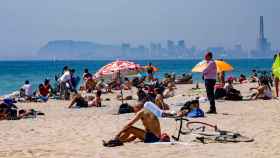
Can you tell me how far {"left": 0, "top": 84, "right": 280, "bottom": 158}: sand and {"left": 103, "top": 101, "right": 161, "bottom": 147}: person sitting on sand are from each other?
0.14m

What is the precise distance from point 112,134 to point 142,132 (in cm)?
150

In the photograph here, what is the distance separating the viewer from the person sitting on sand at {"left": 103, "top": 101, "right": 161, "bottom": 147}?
9695mm

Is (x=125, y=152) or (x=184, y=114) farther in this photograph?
(x=184, y=114)

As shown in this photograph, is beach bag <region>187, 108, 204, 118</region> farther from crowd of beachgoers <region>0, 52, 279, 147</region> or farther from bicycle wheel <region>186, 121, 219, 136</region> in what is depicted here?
bicycle wheel <region>186, 121, 219, 136</region>

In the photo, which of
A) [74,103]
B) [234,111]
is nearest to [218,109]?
[234,111]

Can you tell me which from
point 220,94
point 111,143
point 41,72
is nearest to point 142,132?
point 111,143

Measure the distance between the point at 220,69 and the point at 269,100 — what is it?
6.40 feet

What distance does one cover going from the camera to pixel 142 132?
1002cm

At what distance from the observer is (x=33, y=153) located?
8992 millimetres

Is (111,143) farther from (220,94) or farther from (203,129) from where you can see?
(220,94)

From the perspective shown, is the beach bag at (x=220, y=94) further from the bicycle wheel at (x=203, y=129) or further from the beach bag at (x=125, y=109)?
the bicycle wheel at (x=203, y=129)

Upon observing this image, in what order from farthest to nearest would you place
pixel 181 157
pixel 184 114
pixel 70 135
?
pixel 184 114 → pixel 70 135 → pixel 181 157

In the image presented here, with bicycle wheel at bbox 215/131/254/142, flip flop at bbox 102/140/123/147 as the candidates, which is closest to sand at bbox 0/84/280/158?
flip flop at bbox 102/140/123/147

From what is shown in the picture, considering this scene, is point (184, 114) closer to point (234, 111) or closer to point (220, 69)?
point (234, 111)
